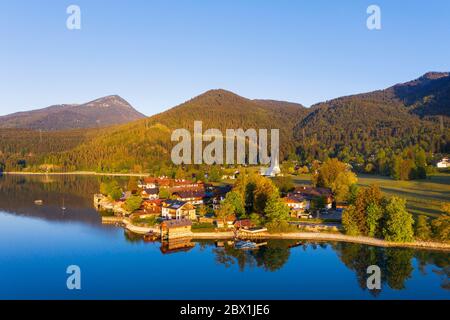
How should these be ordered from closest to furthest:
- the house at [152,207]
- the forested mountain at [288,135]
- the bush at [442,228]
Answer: the bush at [442,228]
the house at [152,207]
the forested mountain at [288,135]

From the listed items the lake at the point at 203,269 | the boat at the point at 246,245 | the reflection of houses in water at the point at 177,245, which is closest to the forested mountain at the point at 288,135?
the lake at the point at 203,269

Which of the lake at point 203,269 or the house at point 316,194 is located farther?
the house at point 316,194

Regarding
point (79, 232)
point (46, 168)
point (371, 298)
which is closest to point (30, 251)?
point (79, 232)

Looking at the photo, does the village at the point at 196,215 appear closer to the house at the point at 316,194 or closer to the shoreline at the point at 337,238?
the house at the point at 316,194

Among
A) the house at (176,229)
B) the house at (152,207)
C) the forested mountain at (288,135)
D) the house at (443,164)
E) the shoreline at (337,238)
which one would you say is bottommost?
the shoreline at (337,238)

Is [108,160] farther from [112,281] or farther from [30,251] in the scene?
[112,281]

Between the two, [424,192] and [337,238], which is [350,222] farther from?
[424,192]
